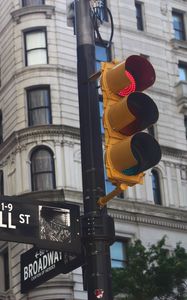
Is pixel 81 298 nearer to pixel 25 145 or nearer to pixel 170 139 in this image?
pixel 25 145

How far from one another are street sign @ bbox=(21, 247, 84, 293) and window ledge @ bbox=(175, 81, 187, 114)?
34.5 metres

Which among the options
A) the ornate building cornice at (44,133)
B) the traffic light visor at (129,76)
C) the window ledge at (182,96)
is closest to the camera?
the traffic light visor at (129,76)

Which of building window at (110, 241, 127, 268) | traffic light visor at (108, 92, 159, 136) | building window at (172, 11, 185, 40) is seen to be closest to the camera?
traffic light visor at (108, 92, 159, 136)

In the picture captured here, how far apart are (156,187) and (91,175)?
31.9 metres

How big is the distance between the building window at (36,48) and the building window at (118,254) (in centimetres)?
1006

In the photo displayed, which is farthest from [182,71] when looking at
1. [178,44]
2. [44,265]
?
[44,265]

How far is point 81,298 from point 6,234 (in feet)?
91.2

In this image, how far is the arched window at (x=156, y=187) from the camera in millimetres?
38406

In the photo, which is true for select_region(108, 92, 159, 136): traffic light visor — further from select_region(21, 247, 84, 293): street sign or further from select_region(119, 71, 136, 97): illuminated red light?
select_region(21, 247, 84, 293): street sign

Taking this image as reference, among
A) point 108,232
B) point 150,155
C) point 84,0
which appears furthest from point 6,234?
point 84,0

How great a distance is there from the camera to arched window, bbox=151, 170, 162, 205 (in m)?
38.4

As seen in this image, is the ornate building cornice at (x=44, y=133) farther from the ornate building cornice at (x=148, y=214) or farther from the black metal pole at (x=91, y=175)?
the black metal pole at (x=91, y=175)

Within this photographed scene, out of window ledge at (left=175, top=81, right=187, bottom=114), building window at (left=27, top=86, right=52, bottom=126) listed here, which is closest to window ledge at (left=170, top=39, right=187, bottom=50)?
window ledge at (left=175, top=81, right=187, bottom=114)

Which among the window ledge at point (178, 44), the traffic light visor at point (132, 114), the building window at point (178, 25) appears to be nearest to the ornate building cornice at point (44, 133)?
the window ledge at point (178, 44)
